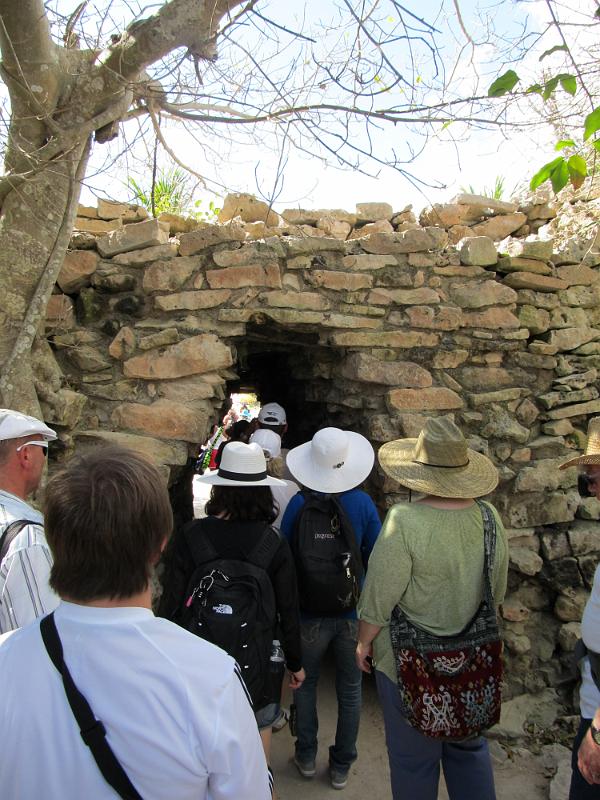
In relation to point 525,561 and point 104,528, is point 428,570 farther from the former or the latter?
point 525,561

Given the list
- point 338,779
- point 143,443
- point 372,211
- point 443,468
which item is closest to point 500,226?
point 372,211

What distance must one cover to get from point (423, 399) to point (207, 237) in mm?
1594

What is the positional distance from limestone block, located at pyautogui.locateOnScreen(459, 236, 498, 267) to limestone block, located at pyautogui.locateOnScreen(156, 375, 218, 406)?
5.72 feet

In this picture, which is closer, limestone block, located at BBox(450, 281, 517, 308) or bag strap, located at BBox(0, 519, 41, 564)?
bag strap, located at BBox(0, 519, 41, 564)

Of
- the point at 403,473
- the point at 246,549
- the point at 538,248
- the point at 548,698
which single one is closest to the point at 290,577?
the point at 246,549

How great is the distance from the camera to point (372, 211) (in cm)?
435

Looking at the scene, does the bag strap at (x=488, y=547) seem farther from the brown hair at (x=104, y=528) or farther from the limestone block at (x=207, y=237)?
the limestone block at (x=207, y=237)

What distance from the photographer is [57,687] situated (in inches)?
39.0

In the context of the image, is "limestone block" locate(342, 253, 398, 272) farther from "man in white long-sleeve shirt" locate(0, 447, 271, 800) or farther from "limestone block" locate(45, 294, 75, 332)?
"man in white long-sleeve shirt" locate(0, 447, 271, 800)

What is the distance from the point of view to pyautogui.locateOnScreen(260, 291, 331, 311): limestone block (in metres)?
3.40

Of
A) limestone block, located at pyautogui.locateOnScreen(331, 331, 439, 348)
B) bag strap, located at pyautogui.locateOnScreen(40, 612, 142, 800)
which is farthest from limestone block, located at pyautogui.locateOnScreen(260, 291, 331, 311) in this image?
bag strap, located at pyautogui.locateOnScreen(40, 612, 142, 800)

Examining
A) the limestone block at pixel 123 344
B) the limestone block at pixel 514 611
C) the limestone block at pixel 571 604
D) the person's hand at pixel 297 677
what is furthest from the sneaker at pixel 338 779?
the limestone block at pixel 123 344

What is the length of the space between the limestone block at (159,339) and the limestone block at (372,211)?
1.78 metres

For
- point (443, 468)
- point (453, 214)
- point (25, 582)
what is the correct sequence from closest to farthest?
1. point (25, 582)
2. point (443, 468)
3. point (453, 214)
